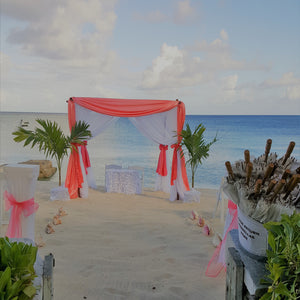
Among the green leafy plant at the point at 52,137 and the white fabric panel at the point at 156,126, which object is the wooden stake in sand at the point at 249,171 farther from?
the white fabric panel at the point at 156,126

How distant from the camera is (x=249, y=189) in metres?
1.28

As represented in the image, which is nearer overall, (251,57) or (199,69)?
(251,57)

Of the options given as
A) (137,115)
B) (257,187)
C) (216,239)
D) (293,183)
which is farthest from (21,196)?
(137,115)

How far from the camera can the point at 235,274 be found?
1323 mm

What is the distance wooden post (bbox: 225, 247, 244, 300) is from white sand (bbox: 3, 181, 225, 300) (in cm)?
152

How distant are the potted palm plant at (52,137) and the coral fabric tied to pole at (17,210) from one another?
9.90ft

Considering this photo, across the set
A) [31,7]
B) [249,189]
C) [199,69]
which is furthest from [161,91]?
[249,189]

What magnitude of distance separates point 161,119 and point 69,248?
370cm

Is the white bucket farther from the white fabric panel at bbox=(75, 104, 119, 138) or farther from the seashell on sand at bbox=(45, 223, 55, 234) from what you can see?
the white fabric panel at bbox=(75, 104, 119, 138)

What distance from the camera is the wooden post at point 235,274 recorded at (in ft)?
4.31

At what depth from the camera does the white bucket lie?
1.28 meters

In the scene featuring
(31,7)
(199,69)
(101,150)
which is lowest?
(101,150)

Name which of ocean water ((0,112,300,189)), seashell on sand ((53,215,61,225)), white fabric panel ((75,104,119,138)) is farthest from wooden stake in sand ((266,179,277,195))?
ocean water ((0,112,300,189))

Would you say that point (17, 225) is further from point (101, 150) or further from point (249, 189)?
point (101, 150)
